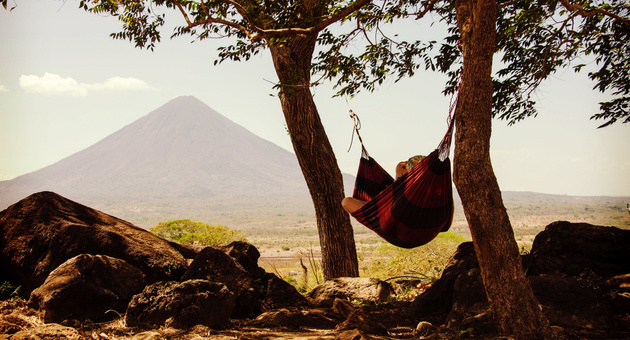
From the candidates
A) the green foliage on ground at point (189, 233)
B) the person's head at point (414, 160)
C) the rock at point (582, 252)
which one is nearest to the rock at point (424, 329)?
the rock at point (582, 252)

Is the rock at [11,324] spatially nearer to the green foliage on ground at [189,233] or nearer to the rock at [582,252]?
the rock at [582,252]

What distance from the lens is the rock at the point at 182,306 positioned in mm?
2379

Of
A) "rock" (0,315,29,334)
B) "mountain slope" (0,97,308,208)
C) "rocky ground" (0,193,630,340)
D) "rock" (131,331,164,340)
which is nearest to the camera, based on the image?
"rock" (131,331,164,340)

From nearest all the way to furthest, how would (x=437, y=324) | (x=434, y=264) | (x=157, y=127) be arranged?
(x=437, y=324), (x=434, y=264), (x=157, y=127)

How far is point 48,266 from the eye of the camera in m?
2.96

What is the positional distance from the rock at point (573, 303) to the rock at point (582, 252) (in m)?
0.28

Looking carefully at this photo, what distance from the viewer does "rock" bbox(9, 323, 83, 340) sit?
6.67 ft

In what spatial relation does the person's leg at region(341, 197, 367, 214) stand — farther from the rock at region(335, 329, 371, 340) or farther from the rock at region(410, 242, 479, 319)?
the rock at region(335, 329, 371, 340)

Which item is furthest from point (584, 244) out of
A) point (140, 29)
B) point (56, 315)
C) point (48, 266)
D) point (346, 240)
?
point (140, 29)

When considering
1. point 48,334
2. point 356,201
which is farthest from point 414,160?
point 48,334

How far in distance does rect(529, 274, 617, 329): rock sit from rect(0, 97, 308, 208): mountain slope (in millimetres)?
107603

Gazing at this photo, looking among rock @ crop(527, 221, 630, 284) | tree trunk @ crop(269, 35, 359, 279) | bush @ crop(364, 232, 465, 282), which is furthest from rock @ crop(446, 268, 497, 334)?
bush @ crop(364, 232, 465, 282)

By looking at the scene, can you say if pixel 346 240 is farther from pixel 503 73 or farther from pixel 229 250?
pixel 503 73

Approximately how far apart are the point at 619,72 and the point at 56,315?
5.27 meters
